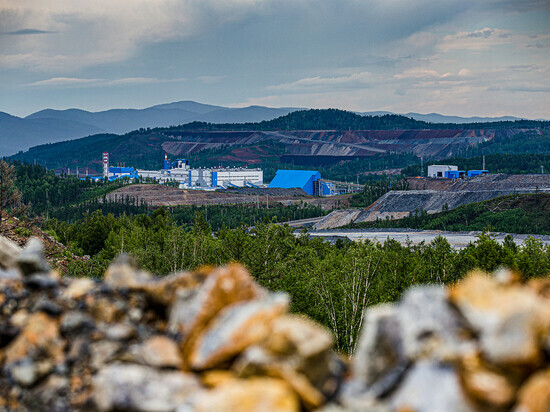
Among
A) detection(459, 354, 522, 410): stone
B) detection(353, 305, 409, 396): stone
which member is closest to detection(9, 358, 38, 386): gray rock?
detection(353, 305, 409, 396): stone

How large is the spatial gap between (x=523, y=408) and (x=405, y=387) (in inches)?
24.8

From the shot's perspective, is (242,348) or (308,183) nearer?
(242,348)

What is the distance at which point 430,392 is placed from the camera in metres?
3.50

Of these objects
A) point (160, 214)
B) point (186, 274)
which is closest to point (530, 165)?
point (160, 214)

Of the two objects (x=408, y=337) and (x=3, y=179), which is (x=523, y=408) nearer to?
(x=408, y=337)

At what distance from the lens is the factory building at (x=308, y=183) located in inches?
6747

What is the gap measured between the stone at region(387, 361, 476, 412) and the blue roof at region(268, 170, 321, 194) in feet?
551

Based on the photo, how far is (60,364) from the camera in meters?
4.36

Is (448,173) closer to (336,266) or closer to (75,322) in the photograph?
(336,266)

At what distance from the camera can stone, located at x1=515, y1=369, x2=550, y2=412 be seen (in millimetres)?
3230

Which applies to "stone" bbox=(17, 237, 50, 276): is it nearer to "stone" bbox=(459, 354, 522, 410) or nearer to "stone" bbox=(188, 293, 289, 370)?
"stone" bbox=(188, 293, 289, 370)

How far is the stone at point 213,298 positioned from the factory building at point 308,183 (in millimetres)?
165828

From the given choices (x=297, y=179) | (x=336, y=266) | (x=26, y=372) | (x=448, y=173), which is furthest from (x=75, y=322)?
(x=297, y=179)

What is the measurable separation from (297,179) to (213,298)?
17538 cm
